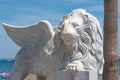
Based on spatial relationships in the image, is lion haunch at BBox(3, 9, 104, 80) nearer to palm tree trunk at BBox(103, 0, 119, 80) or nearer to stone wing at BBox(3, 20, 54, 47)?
stone wing at BBox(3, 20, 54, 47)

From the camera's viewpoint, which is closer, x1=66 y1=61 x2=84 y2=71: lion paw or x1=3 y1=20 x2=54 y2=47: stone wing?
x1=66 y1=61 x2=84 y2=71: lion paw

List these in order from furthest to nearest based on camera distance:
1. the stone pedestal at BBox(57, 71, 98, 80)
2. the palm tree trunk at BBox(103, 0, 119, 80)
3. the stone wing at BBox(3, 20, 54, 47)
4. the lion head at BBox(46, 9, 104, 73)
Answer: the palm tree trunk at BBox(103, 0, 119, 80) < the stone wing at BBox(3, 20, 54, 47) < the lion head at BBox(46, 9, 104, 73) < the stone pedestal at BBox(57, 71, 98, 80)

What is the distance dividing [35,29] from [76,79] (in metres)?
1.48

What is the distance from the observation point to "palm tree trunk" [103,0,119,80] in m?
13.3

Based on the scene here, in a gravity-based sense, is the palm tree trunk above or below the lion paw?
above

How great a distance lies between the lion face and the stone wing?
401 mm

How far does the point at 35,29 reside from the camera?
9.67m

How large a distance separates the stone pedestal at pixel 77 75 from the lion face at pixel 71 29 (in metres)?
0.53

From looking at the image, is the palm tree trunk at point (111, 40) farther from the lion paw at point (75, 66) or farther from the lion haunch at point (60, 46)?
the lion paw at point (75, 66)

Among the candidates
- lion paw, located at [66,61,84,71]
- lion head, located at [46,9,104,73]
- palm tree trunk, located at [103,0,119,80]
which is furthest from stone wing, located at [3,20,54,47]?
palm tree trunk, located at [103,0,119,80]

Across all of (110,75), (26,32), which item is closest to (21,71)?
(26,32)

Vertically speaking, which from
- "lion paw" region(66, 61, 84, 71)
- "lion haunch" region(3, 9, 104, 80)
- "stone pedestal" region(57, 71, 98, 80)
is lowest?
"stone pedestal" region(57, 71, 98, 80)

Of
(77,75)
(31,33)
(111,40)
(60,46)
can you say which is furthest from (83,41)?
(111,40)

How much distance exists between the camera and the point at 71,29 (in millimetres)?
8930
